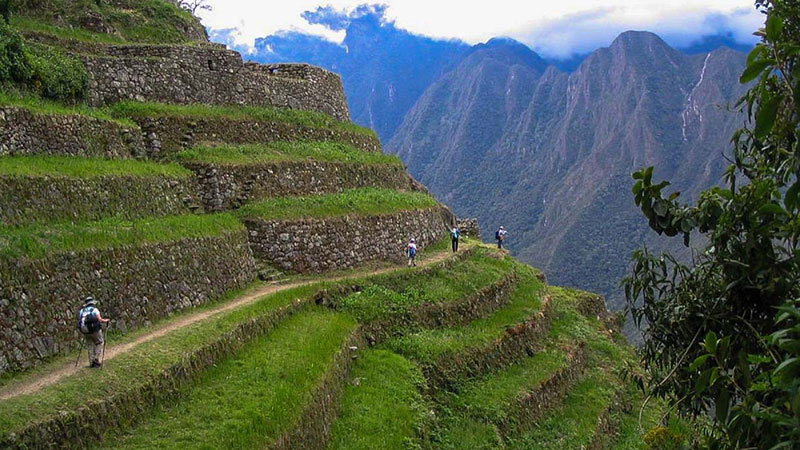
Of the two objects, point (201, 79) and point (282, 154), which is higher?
point (201, 79)

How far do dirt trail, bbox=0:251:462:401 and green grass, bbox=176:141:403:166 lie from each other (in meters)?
4.21

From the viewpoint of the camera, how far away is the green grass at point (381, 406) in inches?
489

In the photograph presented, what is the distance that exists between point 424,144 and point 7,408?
64.4 metres

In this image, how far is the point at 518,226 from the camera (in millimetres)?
56844

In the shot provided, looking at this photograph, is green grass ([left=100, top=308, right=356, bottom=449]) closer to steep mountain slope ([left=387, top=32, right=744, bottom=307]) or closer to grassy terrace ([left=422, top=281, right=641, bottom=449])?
grassy terrace ([left=422, top=281, right=641, bottom=449])

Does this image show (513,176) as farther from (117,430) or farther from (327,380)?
(117,430)

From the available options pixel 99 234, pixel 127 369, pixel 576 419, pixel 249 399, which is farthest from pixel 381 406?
pixel 576 419

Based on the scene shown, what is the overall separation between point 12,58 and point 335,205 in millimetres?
8936

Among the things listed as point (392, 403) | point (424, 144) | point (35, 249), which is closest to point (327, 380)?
point (392, 403)

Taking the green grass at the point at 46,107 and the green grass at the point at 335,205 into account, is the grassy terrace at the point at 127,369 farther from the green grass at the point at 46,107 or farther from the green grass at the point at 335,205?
the green grass at the point at 46,107

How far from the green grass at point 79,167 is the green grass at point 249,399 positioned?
489 cm

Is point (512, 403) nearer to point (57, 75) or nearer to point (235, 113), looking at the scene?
point (235, 113)

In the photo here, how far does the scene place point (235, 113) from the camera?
71.6 feet

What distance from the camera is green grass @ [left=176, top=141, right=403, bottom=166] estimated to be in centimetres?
1898
